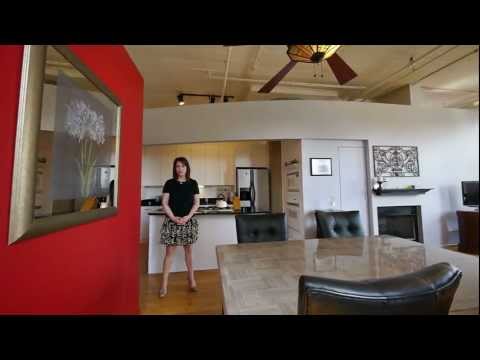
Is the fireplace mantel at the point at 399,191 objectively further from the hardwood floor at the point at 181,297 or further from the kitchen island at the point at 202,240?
the hardwood floor at the point at 181,297

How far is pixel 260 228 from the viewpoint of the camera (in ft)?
6.13

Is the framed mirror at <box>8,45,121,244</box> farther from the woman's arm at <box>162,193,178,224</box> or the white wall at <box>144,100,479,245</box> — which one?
the white wall at <box>144,100,479,245</box>

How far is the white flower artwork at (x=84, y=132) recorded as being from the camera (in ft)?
3.31

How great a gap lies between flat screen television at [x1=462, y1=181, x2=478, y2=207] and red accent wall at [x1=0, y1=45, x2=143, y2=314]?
5.24 metres

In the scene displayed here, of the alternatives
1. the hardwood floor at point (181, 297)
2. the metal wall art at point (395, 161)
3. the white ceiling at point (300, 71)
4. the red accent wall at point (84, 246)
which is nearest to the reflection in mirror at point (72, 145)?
the red accent wall at point (84, 246)

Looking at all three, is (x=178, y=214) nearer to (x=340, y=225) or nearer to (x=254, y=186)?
(x=340, y=225)

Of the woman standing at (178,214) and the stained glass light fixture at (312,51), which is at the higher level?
the stained glass light fixture at (312,51)

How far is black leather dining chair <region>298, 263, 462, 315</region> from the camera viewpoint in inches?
14.2

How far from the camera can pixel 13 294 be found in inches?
26.4

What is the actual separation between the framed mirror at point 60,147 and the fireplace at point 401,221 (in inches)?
153

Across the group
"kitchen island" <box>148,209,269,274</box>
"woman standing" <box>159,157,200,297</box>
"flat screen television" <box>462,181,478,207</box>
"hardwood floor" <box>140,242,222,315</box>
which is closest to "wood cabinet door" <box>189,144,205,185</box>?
"kitchen island" <box>148,209,269,274</box>
